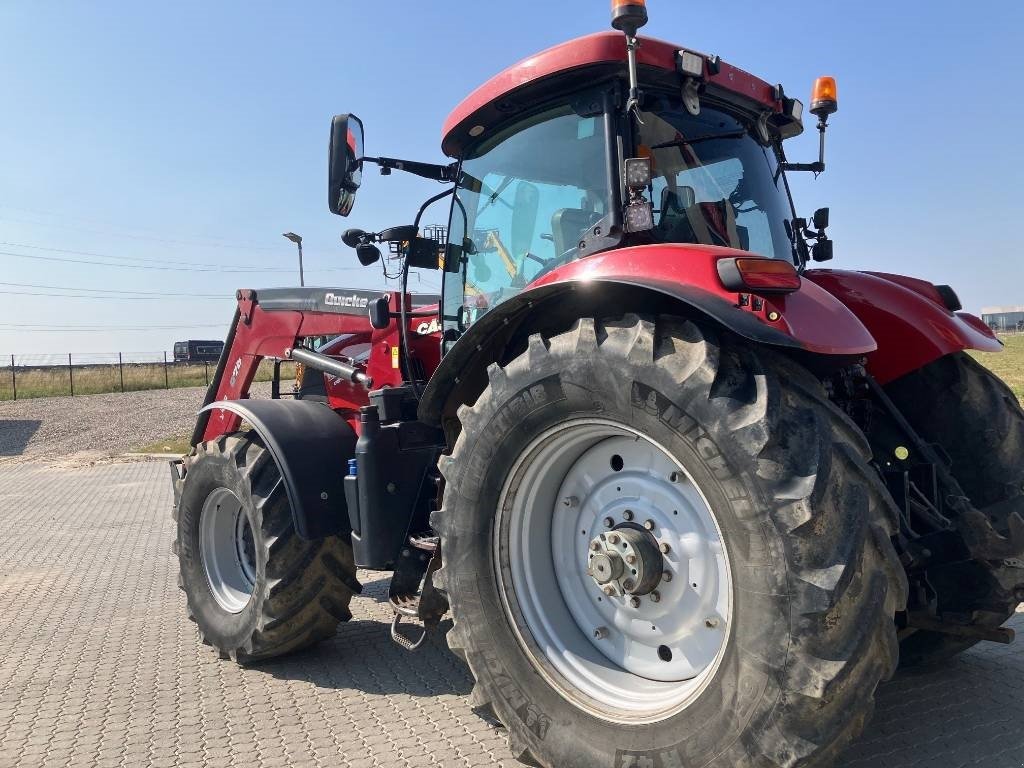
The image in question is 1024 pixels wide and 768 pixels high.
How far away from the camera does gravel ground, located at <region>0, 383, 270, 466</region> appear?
660 inches

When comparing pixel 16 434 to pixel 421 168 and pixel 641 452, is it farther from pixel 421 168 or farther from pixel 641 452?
pixel 641 452

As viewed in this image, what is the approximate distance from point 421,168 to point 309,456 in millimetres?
1542

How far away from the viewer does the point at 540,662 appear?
2.66 meters

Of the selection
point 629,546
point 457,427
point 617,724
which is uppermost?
point 457,427

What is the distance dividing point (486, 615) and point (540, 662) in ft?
0.81

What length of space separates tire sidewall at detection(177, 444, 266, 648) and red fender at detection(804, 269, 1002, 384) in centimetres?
286

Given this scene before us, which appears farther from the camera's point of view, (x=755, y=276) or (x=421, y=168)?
(x=421, y=168)

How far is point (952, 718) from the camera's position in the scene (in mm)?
3004

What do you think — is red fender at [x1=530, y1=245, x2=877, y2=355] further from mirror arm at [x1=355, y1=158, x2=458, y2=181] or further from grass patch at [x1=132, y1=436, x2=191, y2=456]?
grass patch at [x1=132, y1=436, x2=191, y2=456]

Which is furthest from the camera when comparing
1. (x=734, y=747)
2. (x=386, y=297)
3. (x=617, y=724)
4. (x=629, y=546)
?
(x=386, y=297)

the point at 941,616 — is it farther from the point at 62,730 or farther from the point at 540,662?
the point at 62,730

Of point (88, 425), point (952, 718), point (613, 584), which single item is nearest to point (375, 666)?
point (613, 584)

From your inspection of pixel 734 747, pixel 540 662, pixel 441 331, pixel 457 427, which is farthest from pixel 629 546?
pixel 441 331

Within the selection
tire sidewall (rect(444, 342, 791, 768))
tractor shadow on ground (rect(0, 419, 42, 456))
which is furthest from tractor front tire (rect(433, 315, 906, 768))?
tractor shadow on ground (rect(0, 419, 42, 456))
